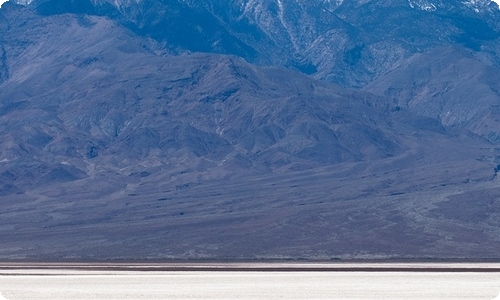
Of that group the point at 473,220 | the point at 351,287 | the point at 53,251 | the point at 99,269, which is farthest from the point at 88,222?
the point at 351,287

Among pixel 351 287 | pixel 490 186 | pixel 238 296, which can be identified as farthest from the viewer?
pixel 490 186

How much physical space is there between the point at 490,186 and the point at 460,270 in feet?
371

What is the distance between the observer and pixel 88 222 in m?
175

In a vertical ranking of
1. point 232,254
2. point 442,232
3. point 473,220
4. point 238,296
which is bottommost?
point 238,296

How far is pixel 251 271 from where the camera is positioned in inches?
3191

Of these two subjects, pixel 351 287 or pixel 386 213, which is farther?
pixel 386 213

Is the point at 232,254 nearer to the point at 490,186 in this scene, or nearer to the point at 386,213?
the point at 386,213

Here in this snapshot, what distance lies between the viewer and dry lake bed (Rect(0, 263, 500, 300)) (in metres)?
57.7

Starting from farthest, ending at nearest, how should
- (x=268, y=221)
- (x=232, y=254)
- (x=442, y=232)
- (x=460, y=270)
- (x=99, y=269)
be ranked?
1. (x=268, y=221)
2. (x=442, y=232)
3. (x=232, y=254)
4. (x=99, y=269)
5. (x=460, y=270)

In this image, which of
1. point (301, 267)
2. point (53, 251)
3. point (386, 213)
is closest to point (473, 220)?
point (386, 213)

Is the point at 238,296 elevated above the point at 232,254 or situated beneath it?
situated beneath

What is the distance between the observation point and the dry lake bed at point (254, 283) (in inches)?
2271

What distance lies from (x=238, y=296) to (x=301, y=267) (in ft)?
100

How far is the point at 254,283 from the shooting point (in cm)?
6588
